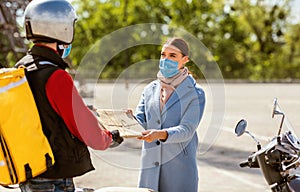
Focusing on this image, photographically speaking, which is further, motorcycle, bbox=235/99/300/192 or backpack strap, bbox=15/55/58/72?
motorcycle, bbox=235/99/300/192

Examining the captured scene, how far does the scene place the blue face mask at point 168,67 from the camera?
14.6ft

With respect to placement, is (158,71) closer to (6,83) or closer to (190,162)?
(190,162)

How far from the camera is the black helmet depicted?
311cm

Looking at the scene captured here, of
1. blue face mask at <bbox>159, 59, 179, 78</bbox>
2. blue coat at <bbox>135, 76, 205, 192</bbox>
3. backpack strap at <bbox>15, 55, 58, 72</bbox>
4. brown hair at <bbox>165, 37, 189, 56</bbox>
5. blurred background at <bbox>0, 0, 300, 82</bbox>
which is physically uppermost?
backpack strap at <bbox>15, 55, 58, 72</bbox>

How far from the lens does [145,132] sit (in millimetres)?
3924

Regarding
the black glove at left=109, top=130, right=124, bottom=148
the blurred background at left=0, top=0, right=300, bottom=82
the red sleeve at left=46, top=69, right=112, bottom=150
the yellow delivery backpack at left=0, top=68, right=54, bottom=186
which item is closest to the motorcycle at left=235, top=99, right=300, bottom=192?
the black glove at left=109, top=130, right=124, bottom=148

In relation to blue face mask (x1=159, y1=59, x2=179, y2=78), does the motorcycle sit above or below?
below

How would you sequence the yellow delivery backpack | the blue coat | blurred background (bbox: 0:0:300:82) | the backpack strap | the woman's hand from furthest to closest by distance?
blurred background (bbox: 0:0:300:82)
the blue coat
the woman's hand
the backpack strap
the yellow delivery backpack

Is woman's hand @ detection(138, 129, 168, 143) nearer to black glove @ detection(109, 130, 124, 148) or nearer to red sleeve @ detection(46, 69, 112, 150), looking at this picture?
black glove @ detection(109, 130, 124, 148)

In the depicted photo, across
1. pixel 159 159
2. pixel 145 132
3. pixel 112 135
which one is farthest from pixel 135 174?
pixel 112 135

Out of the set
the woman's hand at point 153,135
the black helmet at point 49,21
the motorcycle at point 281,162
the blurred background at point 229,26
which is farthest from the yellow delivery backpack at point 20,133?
the blurred background at point 229,26

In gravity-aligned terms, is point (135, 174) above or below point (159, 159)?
below

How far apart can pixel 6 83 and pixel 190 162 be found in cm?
183

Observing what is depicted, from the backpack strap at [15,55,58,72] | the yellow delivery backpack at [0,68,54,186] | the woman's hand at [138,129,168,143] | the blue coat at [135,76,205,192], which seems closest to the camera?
the yellow delivery backpack at [0,68,54,186]
